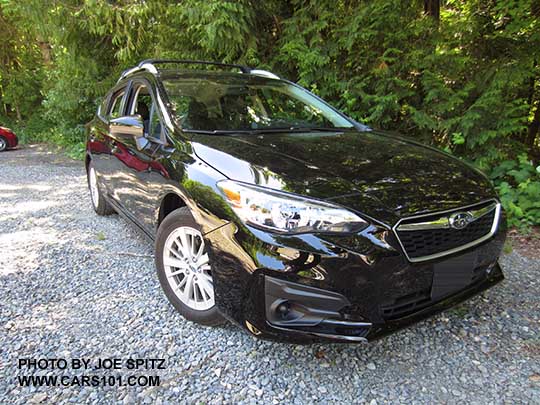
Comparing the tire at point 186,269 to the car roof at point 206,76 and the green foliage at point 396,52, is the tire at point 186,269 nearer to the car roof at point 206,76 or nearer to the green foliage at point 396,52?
the car roof at point 206,76

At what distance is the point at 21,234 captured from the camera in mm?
3822

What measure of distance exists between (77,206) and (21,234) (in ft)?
3.48

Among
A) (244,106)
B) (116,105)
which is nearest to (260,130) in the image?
(244,106)

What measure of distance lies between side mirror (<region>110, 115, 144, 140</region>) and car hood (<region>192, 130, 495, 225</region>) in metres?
0.58

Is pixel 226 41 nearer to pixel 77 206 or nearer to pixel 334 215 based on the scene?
pixel 77 206

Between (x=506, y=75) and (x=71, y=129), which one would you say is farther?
(x=71, y=129)

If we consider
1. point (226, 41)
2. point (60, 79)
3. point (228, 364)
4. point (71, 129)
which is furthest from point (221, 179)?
point (71, 129)

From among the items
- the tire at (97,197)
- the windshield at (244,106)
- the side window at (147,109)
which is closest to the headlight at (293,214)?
the windshield at (244,106)

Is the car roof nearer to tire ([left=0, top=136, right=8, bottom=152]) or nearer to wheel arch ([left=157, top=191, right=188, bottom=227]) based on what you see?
wheel arch ([left=157, top=191, right=188, bottom=227])

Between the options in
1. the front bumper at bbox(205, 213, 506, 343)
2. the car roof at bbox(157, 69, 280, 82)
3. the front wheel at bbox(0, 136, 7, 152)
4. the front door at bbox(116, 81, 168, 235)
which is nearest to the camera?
the front bumper at bbox(205, 213, 506, 343)

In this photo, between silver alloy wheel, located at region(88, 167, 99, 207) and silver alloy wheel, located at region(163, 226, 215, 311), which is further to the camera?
silver alloy wheel, located at region(88, 167, 99, 207)

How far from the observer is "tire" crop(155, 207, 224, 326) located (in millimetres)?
2168

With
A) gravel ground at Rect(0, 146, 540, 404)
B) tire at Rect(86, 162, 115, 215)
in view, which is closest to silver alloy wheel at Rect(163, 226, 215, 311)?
gravel ground at Rect(0, 146, 540, 404)

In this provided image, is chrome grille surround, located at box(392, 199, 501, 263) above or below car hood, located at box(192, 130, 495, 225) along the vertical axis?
below
